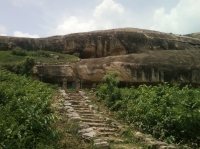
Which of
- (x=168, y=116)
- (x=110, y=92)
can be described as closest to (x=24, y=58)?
(x=110, y=92)

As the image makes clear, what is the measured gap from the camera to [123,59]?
17656 mm

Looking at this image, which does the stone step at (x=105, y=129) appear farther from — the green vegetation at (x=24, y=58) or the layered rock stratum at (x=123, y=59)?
the green vegetation at (x=24, y=58)

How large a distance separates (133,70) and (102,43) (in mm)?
7230

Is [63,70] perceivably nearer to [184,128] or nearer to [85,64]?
[85,64]

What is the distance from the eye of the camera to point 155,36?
24.0 metres

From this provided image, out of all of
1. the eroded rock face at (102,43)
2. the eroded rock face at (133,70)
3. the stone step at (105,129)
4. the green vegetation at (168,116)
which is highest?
the eroded rock face at (102,43)

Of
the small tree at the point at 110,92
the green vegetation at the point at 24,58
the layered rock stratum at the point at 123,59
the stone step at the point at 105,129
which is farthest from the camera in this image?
the green vegetation at the point at 24,58

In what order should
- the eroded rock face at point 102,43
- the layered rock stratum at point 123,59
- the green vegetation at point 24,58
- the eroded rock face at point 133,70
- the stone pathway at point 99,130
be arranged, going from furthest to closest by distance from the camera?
the eroded rock face at point 102,43 < the green vegetation at point 24,58 < the layered rock stratum at point 123,59 < the eroded rock face at point 133,70 < the stone pathway at point 99,130

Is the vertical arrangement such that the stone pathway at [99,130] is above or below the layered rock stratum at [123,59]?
below

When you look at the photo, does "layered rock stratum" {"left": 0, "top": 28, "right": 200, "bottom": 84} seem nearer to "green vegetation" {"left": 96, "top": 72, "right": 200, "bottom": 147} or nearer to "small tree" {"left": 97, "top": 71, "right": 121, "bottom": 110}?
"small tree" {"left": 97, "top": 71, "right": 121, "bottom": 110}

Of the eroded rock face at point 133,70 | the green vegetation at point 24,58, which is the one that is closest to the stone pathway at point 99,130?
the eroded rock face at point 133,70

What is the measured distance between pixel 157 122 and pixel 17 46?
18.3 meters

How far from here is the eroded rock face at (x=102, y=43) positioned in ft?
76.6

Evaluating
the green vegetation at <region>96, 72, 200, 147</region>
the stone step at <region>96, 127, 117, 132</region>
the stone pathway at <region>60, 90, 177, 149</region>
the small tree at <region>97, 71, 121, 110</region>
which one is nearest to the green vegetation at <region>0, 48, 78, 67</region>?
the small tree at <region>97, 71, 121, 110</region>
